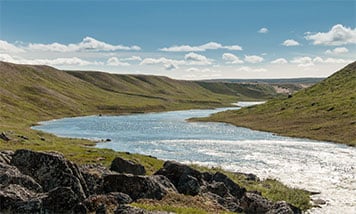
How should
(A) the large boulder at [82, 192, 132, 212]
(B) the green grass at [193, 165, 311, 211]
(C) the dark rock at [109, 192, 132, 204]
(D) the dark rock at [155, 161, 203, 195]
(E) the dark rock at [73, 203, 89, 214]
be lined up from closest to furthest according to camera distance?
(E) the dark rock at [73, 203, 89, 214], (A) the large boulder at [82, 192, 132, 212], (C) the dark rock at [109, 192, 132, 204], (D) the dark rock at [155, 161, 203, 195], (B) the green grass at [193, 165, 311, 211]

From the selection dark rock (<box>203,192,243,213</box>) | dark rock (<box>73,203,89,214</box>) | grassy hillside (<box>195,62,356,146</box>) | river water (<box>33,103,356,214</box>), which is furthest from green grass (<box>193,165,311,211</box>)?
grassy hillside (<box>195,62,356,146</box>)

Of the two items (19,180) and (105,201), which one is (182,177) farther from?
(19,180)

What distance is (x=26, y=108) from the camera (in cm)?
16950

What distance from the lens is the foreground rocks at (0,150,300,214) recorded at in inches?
714

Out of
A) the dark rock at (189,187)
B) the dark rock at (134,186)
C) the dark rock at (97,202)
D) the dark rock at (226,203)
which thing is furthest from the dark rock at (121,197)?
the dark rock at (226,203)

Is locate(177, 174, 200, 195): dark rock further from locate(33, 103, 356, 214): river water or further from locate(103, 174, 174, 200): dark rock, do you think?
locate(33, 103, 356, 214): river water

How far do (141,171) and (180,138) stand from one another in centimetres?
6368

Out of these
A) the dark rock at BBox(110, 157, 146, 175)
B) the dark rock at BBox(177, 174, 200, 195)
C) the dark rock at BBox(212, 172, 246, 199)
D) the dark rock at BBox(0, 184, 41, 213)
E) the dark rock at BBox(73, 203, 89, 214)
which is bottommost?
the dark rock at BBox(212, 172, 246, 199)

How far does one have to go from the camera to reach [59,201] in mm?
18125

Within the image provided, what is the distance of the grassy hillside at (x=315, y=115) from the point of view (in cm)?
10306

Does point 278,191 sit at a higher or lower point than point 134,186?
lower

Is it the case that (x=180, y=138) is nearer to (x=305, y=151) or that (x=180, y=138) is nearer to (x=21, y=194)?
(x=305, y=151)

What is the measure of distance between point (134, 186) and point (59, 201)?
6258 millimetres

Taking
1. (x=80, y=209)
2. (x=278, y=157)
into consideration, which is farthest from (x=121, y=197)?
(x=278, y=157)
